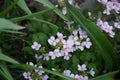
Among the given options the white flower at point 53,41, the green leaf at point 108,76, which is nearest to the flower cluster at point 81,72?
the green leaf at point 108,76

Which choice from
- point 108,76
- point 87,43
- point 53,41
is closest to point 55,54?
point 53,41

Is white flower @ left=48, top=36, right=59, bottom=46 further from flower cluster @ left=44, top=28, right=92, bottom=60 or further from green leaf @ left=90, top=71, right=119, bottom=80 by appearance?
green leaf @ left=90, top=71, right=119, bottom=80

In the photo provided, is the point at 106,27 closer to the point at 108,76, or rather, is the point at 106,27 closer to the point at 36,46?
the point at 108,76

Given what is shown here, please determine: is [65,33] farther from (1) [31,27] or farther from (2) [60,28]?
(1) [31,27]

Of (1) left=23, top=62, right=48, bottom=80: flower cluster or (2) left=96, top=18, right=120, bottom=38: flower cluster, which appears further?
(2) left=96, top=18, right=120, bottom=38: flower cluster

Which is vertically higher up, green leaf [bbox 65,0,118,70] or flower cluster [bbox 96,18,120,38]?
flower cluster [bbox 96,18,120,38]

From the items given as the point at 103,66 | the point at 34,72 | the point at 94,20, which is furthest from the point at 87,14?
the point at 34,72

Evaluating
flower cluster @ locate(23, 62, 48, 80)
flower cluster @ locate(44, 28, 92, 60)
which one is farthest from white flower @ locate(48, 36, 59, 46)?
flower cluster @ locate(23, 62, 48, 80)
